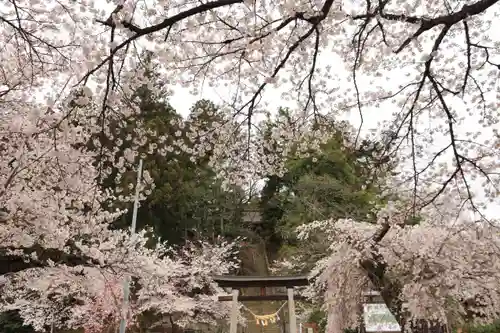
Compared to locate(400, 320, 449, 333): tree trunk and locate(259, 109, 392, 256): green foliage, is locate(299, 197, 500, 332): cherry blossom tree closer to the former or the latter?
locate(400, 320, 449, 333): tree trunk

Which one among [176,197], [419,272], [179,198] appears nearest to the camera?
[419,272]

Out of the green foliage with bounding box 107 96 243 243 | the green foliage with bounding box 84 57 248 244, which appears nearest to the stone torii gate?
the green foliage with bounding box 84 57 248 244

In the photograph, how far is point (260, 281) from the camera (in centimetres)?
1048

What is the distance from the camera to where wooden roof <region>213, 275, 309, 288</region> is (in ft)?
33.5

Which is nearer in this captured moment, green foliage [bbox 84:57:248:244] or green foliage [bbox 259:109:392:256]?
green foliage [bbox 259:109:392:256]

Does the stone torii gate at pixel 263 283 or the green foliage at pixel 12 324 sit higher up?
the stone torii gate at pixel 263 283

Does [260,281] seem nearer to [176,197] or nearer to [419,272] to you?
[419,272]

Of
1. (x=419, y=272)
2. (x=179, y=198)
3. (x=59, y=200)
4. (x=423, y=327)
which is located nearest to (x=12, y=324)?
(x=179, y=198)

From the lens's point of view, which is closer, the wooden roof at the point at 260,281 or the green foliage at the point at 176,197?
the wooden roof at the point at 260,281

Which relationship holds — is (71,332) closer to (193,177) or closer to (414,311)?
(193,177)

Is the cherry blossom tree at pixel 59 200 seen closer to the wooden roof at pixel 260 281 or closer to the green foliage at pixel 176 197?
the wooden roof at pixel 260 281

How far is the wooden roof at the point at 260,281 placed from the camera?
10199 millimetres

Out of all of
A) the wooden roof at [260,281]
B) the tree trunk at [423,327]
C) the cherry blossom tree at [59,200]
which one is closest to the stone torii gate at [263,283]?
the wooden roof at [260,281]

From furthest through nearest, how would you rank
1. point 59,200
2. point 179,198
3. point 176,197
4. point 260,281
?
point 179,198, point 176,197, point 260,281, point 59,200
